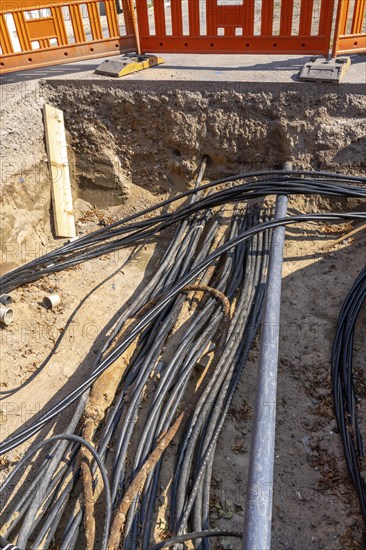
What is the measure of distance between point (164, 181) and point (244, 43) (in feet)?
6.41

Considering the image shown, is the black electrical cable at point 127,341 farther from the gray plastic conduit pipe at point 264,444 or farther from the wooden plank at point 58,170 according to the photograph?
the wooden plank at point 58,170

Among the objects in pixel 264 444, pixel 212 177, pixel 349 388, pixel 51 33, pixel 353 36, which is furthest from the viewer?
pixel 212 177

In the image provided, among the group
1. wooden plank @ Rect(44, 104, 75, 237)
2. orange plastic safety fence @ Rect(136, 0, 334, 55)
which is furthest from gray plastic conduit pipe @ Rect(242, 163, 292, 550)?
orange plastic safety fence @ Rect(136, 0, 334, 55)

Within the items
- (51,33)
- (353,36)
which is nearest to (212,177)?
(353,36)

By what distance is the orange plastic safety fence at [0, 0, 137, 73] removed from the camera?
5.32 m

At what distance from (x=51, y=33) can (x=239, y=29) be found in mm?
2362

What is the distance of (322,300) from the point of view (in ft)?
14.2

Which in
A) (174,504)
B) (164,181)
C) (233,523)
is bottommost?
(233,523)

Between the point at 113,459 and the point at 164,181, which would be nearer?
the point at 113,459

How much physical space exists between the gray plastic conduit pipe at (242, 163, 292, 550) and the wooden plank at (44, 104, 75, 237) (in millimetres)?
3134

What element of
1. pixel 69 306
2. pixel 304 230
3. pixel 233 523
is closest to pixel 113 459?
pixel 233 523

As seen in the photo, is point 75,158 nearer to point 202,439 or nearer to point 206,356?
point 206,356

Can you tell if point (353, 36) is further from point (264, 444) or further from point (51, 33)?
point (264, 444)

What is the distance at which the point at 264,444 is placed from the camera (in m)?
2.32
